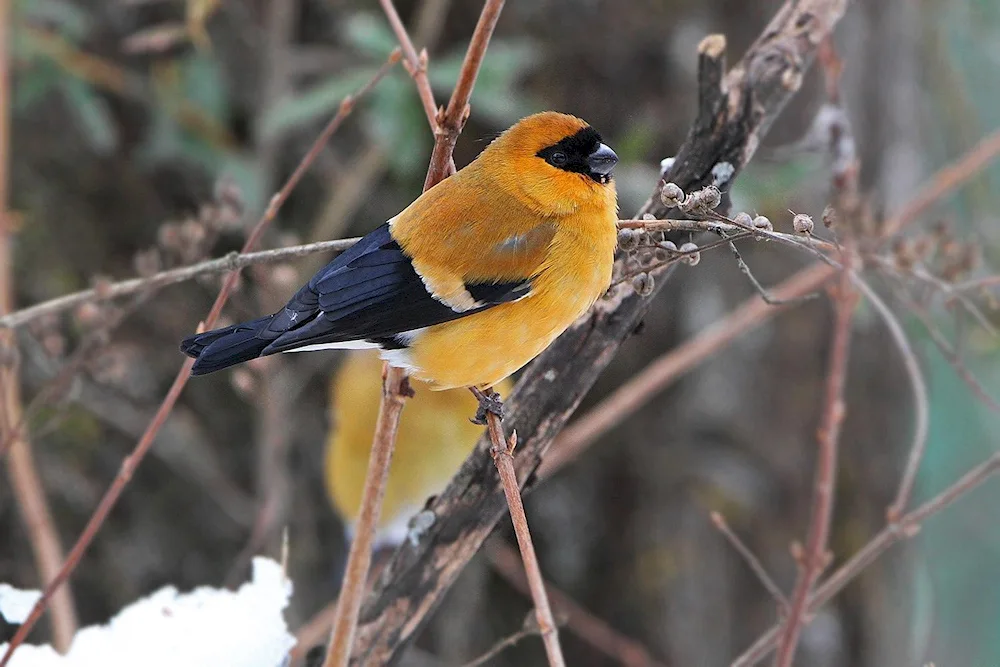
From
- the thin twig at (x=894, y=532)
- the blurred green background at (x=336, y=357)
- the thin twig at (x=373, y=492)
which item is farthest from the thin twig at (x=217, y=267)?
the blurred green background at (x=336, y=357)

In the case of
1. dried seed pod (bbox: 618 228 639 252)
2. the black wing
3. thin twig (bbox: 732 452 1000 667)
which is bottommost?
thin twig (bbox: 732 452 1000 667)

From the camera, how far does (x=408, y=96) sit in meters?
2.05

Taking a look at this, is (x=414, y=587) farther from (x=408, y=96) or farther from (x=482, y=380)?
(x=408, y=96)

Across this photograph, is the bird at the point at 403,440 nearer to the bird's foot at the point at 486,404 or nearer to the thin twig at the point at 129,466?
the bird's foot at the point at 486,404

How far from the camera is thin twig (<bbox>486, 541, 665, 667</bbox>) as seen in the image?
1.99 metres

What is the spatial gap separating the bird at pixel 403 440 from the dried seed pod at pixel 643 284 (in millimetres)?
737

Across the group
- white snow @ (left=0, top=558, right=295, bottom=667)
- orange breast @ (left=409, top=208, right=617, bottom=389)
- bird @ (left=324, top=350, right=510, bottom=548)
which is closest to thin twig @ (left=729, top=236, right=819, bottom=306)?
orange breast @ (left=409, top=208, right=617, bottom=389)

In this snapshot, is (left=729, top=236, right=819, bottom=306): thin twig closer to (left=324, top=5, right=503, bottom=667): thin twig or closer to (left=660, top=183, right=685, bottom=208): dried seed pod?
(left=660, top=183, right=685, bottom=208): dried seed pod

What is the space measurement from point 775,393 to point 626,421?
1.14 feet

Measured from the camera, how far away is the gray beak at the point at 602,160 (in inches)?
53.2

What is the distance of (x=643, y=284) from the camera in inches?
42.1

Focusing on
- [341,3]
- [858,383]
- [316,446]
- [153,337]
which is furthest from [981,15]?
[153,337]

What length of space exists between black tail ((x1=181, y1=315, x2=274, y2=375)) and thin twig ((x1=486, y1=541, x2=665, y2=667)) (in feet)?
3.28

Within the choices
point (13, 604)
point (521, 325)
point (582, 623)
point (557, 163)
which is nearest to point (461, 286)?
point (521, 325)
